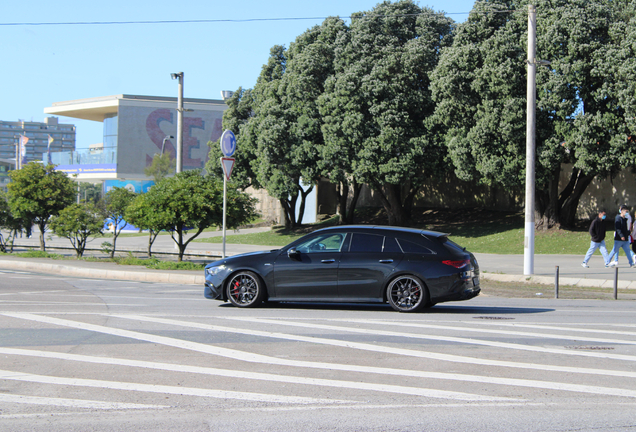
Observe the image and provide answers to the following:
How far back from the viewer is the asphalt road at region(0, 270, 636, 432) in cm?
500

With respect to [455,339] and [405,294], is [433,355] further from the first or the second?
[405,294]

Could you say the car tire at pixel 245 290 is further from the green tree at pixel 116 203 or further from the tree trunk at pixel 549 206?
the tree trunk at pixel 549 206

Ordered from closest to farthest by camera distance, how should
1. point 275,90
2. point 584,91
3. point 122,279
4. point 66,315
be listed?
point 66,315 < point 122,279 < point 584,91 < point 275,90

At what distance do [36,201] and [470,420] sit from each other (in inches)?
957

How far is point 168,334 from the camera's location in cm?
849

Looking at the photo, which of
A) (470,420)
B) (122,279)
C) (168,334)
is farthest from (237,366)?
(122,279)

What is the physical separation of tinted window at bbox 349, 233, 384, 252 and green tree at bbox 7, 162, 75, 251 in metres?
18.6

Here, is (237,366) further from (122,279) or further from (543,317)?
(122,279)

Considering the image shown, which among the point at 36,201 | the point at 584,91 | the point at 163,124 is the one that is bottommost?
the point at 36,201

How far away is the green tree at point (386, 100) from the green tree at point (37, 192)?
14.4m

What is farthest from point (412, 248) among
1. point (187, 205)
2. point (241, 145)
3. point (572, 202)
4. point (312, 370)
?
point (241, 145)

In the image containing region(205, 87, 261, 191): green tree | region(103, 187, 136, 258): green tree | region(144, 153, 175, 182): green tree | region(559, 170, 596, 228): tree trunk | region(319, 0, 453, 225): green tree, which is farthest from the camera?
region(144, 153, 175, 182): green tree

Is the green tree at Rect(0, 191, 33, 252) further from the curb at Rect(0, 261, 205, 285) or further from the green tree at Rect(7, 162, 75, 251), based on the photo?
the curb at Rect(0, 261, 205, 285)

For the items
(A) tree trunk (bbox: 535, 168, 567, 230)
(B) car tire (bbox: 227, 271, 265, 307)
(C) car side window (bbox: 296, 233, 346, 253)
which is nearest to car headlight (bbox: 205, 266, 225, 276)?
(B) car tire (bbox: 227, 271, 265, 307)
